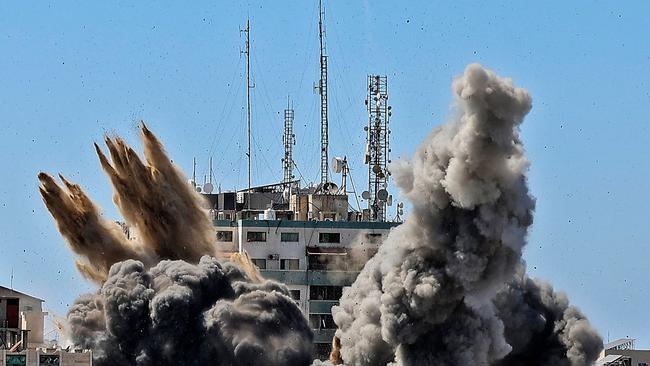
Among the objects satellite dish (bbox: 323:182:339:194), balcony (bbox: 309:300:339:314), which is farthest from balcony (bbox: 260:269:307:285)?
satellite dish (bbox: 323:182:339:194)

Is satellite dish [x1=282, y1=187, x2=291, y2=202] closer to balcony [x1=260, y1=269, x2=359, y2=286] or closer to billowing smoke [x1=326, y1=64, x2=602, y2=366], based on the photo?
balcony [x1=260, y1=269, x2=359, y2=286]

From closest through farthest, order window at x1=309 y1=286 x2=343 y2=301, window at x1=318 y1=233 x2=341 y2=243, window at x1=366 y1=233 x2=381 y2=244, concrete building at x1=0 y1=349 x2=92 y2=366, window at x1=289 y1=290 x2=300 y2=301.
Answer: concrete building at x1=0 y1=349 x2=92 y2=366 < window at x1=309 y1=286 x2=343 y2=301 < window at x1=289 y1=290 x2=300 y2=301 < window at x1=366 y1=233 x2=381 y2=244 < window at x1=318 y1=233 x2=341 y2=243

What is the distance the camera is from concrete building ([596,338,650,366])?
130250 mm

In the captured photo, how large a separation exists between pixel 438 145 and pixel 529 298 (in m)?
18.6

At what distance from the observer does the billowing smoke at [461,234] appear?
96688 millimetres

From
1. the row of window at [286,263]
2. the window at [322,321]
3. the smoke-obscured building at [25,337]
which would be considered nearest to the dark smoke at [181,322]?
the smoke-obscured building at [25,337]

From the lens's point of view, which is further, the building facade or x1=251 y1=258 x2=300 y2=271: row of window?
x1=251 y1=258 x2=300 y2=271: row of window

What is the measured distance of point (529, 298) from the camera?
115m

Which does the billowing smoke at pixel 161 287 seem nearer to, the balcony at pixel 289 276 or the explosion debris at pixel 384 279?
the explosion debris at pixel 384 279

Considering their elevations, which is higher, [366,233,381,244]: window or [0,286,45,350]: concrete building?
[366,233,381,244]: window

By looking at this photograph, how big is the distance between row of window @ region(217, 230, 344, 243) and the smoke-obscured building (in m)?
11.4

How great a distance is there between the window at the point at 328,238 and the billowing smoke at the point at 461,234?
27491 mm

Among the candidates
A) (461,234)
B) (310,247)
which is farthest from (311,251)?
(461,234)

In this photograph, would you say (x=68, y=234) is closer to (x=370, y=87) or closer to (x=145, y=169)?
(x=145, y=169)
